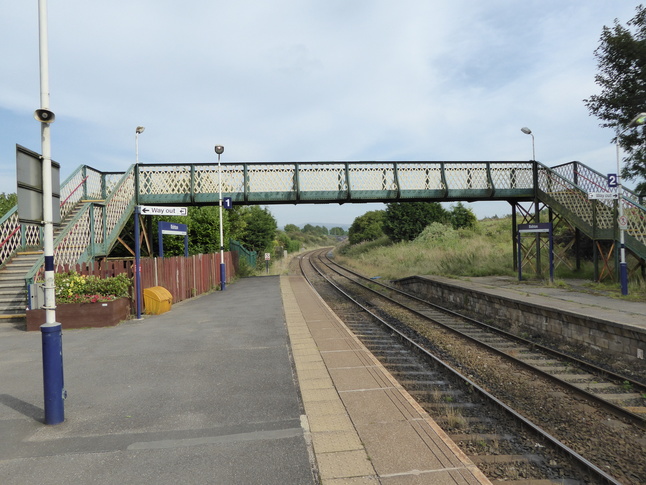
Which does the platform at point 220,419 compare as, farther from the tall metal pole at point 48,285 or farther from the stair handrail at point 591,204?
the stair handrail at point 591,204

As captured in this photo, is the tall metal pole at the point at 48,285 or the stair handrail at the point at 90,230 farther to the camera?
the stair handrail at the point at 90,230

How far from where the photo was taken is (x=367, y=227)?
7181 cm

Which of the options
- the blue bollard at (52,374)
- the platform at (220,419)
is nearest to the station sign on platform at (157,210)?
the platform at (220,419)

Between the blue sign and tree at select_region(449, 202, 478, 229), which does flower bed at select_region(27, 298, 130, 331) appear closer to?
the blue sign

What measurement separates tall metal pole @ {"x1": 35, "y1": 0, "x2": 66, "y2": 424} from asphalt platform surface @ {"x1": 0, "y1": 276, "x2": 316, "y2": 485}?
0.28 meters

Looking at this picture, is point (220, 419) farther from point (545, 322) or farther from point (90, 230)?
point (90, 230)

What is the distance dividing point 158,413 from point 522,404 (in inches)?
188

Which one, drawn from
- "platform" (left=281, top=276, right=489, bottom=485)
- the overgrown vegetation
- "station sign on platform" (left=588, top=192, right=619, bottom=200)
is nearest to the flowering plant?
"platform" (left=281, top=276, right=489, bottom=485)

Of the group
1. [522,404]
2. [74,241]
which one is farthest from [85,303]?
[522,404]

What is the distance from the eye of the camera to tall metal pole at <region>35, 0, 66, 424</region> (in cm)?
432

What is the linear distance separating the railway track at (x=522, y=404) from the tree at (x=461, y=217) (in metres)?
40.2

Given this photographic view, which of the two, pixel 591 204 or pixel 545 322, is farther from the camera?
pixel 591 204

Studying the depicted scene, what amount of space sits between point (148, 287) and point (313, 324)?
16.8 feet

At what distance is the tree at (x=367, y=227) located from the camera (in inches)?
2702
